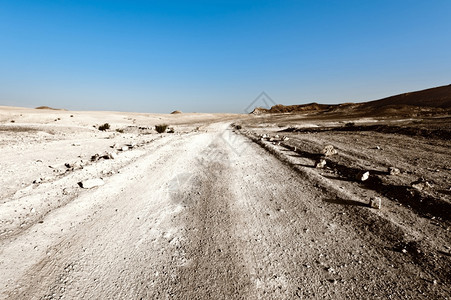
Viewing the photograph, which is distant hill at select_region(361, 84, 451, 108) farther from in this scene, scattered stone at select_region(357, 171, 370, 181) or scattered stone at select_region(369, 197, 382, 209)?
scattered stone at select_region(369, 197, 382, 209)

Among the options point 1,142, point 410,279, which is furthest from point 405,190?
point 1,142

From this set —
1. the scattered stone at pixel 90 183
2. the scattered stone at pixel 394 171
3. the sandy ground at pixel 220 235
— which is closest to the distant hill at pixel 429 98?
the scattered stone at pixel 394 171

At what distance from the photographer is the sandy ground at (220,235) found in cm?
242

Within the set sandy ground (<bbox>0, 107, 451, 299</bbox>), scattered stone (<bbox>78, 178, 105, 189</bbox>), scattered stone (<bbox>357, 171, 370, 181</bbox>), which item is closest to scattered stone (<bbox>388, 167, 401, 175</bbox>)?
sandy ground (<bbox>0, 107, 451, 299</bbox>)

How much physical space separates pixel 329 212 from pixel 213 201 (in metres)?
2.34

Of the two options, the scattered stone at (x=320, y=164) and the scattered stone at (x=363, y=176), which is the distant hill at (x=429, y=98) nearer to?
the scattered stone at (x=320, y=164)

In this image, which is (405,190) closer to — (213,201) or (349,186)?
(349,186)

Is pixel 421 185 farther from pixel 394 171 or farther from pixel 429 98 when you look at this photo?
pixel 429 98

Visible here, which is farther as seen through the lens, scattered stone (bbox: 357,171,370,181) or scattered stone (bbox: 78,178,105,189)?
scattered stone (bbox: 357,171,370,181)

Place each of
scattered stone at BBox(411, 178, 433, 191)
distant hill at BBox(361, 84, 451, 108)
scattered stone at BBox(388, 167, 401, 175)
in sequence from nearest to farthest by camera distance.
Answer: scattered stone at BBox(411, 178, 433, 191), scattered stone at BBox(388, 167, 401, 175), distant hill at BBox(361, 84, 451, 108)

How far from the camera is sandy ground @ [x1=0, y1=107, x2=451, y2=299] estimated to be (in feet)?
7.93

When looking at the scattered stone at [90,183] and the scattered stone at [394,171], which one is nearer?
the scattered stone at [90,183]

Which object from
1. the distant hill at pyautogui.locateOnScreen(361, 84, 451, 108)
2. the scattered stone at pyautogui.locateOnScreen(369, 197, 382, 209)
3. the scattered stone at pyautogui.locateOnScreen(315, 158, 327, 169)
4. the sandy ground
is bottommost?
the sandy ground

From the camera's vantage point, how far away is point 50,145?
962cm
